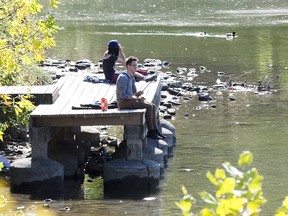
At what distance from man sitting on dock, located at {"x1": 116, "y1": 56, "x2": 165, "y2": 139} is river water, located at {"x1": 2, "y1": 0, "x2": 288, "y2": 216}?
4.29ft

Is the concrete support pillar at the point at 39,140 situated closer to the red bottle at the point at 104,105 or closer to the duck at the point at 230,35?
the red bottle at the point at 104,105

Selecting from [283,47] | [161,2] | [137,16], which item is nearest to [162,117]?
[283,47]

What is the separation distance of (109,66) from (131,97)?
3040 millimetres

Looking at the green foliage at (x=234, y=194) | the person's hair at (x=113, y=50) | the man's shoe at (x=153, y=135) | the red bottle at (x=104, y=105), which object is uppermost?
the green foliage at (x=234, y=194)

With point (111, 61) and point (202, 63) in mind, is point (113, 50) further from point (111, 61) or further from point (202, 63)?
point (202, 63)

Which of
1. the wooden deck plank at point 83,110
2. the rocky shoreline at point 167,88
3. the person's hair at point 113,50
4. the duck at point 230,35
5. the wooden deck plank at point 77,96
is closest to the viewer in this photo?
the wooden deck plank at point 83,110

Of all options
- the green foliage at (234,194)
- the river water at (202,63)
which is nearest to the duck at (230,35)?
the river water at (202,63)

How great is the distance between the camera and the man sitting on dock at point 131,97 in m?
15.9

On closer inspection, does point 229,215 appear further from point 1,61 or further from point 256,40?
point 256,40

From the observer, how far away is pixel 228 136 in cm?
2197

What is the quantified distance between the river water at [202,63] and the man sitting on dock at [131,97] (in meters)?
1.31

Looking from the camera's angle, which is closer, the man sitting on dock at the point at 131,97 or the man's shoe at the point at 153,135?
the man sitting on dock at the point at 131,97

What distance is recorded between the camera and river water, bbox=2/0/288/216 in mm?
16484

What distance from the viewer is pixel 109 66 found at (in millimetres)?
18906
